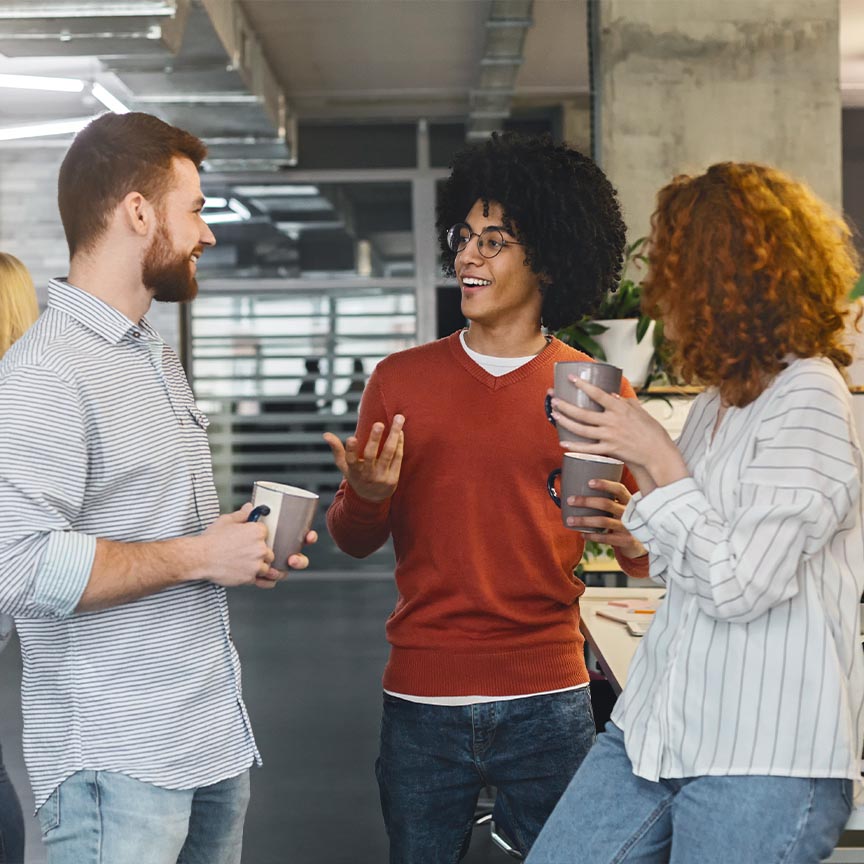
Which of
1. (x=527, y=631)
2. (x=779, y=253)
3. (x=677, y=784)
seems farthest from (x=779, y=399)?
(x=527, y=631)

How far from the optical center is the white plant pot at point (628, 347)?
381 cm

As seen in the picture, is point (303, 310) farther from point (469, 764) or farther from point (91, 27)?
point (469, 764)

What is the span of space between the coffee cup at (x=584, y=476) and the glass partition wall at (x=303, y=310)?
8.40 metres

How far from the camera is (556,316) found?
6.86ft

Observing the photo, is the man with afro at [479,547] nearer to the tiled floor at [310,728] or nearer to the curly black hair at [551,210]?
the curly black hair at [551,210]

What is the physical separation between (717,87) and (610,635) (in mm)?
2963

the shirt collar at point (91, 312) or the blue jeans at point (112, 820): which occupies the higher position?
the shirt collar at point (91, 312)

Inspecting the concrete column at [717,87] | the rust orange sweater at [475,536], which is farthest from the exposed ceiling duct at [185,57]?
the rust orange sweater at [475,536]

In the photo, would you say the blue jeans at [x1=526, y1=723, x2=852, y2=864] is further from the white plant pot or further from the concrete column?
the concrete column

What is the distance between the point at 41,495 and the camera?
1345 millimetres

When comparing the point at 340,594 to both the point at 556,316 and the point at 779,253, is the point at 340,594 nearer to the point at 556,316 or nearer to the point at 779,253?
the point at 556,316

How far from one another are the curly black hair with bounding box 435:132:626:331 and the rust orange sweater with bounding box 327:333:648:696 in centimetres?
17

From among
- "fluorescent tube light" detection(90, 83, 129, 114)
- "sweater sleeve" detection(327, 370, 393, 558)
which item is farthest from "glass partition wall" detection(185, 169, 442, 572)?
"sweater sleeve" detection(327, 370, 393, 558)

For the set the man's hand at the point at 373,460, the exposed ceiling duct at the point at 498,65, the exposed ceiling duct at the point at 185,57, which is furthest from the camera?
the exposed ceiling duct at the point at 498,65
